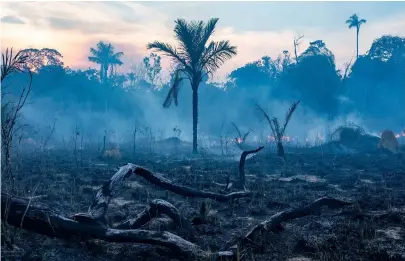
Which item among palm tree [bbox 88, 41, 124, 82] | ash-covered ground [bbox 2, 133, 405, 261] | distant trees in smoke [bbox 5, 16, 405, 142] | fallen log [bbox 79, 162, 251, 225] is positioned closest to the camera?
ash-covered ground [bbox 2, 133, 405, 261]

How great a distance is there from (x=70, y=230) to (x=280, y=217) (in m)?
3.37

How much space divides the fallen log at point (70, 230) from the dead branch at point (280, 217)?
87 cm

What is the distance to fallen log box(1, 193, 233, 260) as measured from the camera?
14.3ft

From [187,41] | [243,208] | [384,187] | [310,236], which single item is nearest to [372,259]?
[310,236]

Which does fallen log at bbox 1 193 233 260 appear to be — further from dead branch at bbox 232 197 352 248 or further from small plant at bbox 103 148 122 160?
small plant at bbox 103 148 122 160

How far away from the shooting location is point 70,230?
14.8 feet

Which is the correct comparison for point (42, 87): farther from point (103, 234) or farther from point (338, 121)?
point (103, 234)

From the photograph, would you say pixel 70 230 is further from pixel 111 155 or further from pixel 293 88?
pixel 293 88

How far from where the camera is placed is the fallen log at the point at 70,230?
4.36 m

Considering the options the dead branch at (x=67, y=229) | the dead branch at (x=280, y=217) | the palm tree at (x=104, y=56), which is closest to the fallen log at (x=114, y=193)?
the dead branch at (x=67, y=229)

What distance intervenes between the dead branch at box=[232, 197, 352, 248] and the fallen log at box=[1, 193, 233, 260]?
867mm

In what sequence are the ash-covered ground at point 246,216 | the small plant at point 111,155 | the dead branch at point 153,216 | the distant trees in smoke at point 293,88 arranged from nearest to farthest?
1. the ash-covered ground at point 246,216
2. the dead branch at point 153,216
3. the small plant at point 111,155
4. the distant trees in smoke at point 293,88

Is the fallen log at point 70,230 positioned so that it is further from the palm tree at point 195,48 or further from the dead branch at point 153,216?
the palm tree at point 195,48

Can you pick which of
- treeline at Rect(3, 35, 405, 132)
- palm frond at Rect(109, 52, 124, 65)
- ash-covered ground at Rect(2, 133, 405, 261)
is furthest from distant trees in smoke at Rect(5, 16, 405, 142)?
ash-covered ground at Rect(2, 133, 405, 261)
